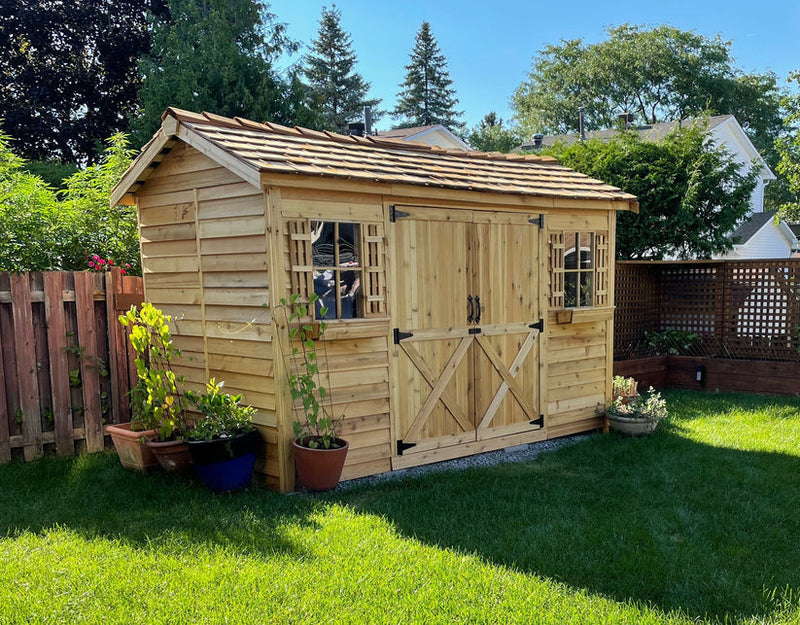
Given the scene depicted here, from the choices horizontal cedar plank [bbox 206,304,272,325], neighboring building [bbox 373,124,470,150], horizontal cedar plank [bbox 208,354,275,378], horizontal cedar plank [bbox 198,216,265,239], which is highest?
neighboring building [bbox 373,124,470,150]

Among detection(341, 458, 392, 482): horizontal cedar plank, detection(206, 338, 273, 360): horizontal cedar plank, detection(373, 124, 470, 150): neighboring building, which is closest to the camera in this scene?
detection(206, 338, 273, 360): horizontal cedar plank

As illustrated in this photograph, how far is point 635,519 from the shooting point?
4238 mm

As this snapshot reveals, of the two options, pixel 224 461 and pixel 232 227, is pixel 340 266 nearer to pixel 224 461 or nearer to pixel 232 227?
pixel 232 227

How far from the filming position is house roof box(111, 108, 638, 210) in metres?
4.71

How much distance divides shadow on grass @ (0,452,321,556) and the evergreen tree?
1231cm

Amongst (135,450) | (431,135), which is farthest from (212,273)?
(431,135)

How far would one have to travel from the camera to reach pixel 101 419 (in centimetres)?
578

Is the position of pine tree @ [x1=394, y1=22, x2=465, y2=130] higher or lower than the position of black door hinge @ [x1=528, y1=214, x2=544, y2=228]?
higher

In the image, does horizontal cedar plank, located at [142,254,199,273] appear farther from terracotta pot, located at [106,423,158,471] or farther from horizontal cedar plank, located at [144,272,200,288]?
terracotta pot, located at [106,423,158,471]

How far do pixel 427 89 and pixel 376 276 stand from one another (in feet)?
117

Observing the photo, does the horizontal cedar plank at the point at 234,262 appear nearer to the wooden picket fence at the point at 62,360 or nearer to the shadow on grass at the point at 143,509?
the wooden picket fence at the point at 62,360

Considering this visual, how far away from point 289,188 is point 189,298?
140 cm

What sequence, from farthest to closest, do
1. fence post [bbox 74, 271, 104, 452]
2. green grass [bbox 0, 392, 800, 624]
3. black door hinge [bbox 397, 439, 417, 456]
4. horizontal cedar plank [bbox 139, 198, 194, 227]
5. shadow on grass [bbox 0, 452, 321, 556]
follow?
fence post [bbox 74, 271, 104, 452] < black door hinge [bbox 397, 439, 417, 456] < horizontal cedar plank [bbox 139, 198, 194, 227] < shadow on grass [bbox 0, 452, 321, 556] < green grass [bbox 0, 392, 800, 624]

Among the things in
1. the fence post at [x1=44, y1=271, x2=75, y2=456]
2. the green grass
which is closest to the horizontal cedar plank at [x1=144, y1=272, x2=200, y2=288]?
the fence post at [x1=44, y1=271, x2=75, y2=456]
